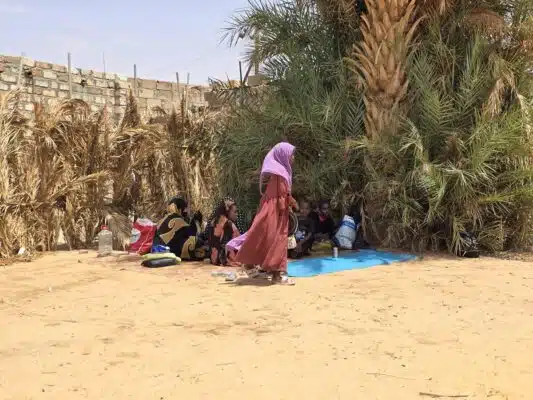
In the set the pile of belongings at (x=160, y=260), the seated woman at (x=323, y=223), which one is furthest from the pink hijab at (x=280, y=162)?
the seated woman at (x=323, y=223)

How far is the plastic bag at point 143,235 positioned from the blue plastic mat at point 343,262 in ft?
7.62

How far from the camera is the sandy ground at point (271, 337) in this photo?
10.4 feet

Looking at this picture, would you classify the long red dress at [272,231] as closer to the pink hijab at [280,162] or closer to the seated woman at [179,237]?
the pink hijab at [280,162]

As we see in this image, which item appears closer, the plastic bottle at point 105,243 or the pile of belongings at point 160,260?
the pile of belongings at point 160,260

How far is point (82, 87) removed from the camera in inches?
524

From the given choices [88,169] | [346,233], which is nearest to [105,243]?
[88,169]

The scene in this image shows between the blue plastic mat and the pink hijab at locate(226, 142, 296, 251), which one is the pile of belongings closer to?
the blue plastic mat

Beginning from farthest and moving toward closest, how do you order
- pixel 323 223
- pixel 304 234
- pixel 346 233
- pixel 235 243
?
pixel 323 223, pixel 346 233, pixel 304 234, pixel 235 243

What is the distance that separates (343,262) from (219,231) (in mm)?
1602

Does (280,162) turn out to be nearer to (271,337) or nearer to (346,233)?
(346,233)

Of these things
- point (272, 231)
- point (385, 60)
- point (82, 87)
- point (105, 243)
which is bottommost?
point (105, 243)

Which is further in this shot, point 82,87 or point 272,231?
point 82,87

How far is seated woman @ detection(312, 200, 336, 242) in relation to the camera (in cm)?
842

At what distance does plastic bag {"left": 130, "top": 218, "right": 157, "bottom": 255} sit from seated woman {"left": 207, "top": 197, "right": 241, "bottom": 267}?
4.14 feet
